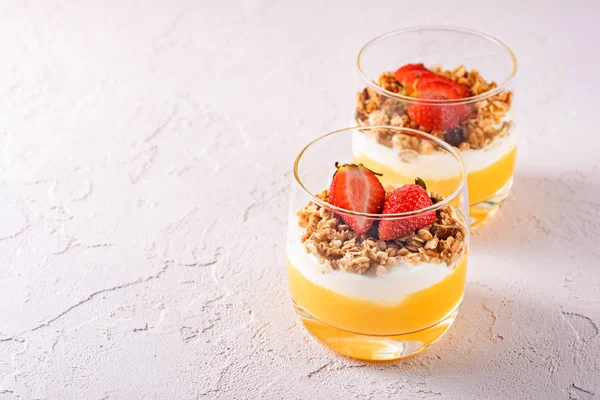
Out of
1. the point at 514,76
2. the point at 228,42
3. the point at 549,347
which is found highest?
the point at 514,76

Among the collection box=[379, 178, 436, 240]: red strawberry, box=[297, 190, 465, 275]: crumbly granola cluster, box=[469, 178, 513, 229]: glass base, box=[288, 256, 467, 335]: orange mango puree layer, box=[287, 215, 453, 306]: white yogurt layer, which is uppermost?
box=[379, 178, 436, 240]: red strawberry

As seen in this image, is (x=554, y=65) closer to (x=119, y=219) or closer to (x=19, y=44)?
(x=119, y=219)

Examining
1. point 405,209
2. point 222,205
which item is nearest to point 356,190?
point 405,209

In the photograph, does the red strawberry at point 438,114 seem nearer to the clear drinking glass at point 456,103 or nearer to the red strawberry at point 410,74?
the clear drinking glass at point 456,103

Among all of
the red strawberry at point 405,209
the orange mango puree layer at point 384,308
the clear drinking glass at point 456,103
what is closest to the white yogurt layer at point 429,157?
the clear drinking glass at point 456,103

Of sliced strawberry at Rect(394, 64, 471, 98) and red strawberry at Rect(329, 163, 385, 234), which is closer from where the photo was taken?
red strawberry at Rect(329, 163, 385, 234)

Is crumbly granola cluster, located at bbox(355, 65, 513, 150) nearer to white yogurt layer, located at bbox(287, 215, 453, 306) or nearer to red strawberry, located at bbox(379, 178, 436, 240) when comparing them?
red strawberry, located at bbox(379, 178, 436, 240)

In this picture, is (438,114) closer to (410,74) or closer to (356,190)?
(410,74)

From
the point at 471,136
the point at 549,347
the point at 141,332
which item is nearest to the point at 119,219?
the point at 141,332

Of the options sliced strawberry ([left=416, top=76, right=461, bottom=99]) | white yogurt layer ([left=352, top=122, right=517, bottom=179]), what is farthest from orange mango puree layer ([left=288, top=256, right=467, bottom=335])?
sliced strawberry ([left=416, top=76, right=461, bottom=99])
